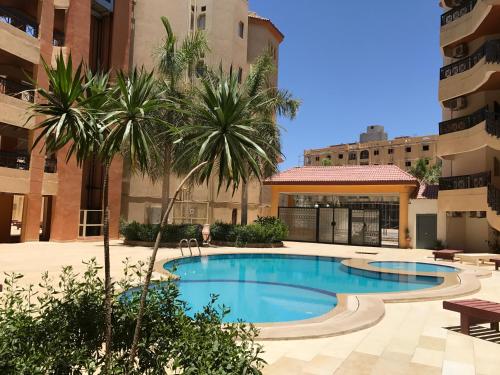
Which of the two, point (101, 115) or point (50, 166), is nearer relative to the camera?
point (101, 115)

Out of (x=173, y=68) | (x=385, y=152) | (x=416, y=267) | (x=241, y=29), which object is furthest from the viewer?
(x=385, y=152)

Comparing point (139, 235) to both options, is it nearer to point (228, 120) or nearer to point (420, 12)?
point (228, 120)

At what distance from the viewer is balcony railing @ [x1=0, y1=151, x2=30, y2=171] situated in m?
21.9

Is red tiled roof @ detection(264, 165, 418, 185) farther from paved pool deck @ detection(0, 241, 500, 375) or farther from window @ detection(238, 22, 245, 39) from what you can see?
paved pool deck @ detection(0, 241, 500, 375)

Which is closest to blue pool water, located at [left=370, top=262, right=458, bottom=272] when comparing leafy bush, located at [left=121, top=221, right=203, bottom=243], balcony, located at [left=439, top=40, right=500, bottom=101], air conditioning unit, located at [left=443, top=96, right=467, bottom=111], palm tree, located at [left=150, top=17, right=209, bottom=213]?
leafy bush, located at [left=121, top=221, right=203, bottom=243]

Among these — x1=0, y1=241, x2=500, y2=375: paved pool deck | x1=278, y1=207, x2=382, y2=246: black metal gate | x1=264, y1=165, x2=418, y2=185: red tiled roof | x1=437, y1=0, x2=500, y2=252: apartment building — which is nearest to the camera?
x1=0, y1=241, x2=500, y2=375: paved pool deck

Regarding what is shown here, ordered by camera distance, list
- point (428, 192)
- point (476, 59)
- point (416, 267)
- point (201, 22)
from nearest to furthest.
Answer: point (416, 267) < point (476, 59) < point (428, 192) < point (201, 22)

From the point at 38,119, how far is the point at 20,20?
251 inches

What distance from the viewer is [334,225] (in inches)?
1169

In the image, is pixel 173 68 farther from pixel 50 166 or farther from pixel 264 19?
pixel 264 19

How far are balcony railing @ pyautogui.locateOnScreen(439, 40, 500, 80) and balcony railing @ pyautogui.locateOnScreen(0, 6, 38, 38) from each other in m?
25.7

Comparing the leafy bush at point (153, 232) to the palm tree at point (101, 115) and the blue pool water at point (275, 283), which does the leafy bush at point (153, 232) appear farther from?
the palm tree at point (101, 115)

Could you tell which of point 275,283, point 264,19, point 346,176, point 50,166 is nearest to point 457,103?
point 346,176

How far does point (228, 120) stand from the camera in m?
4.53
